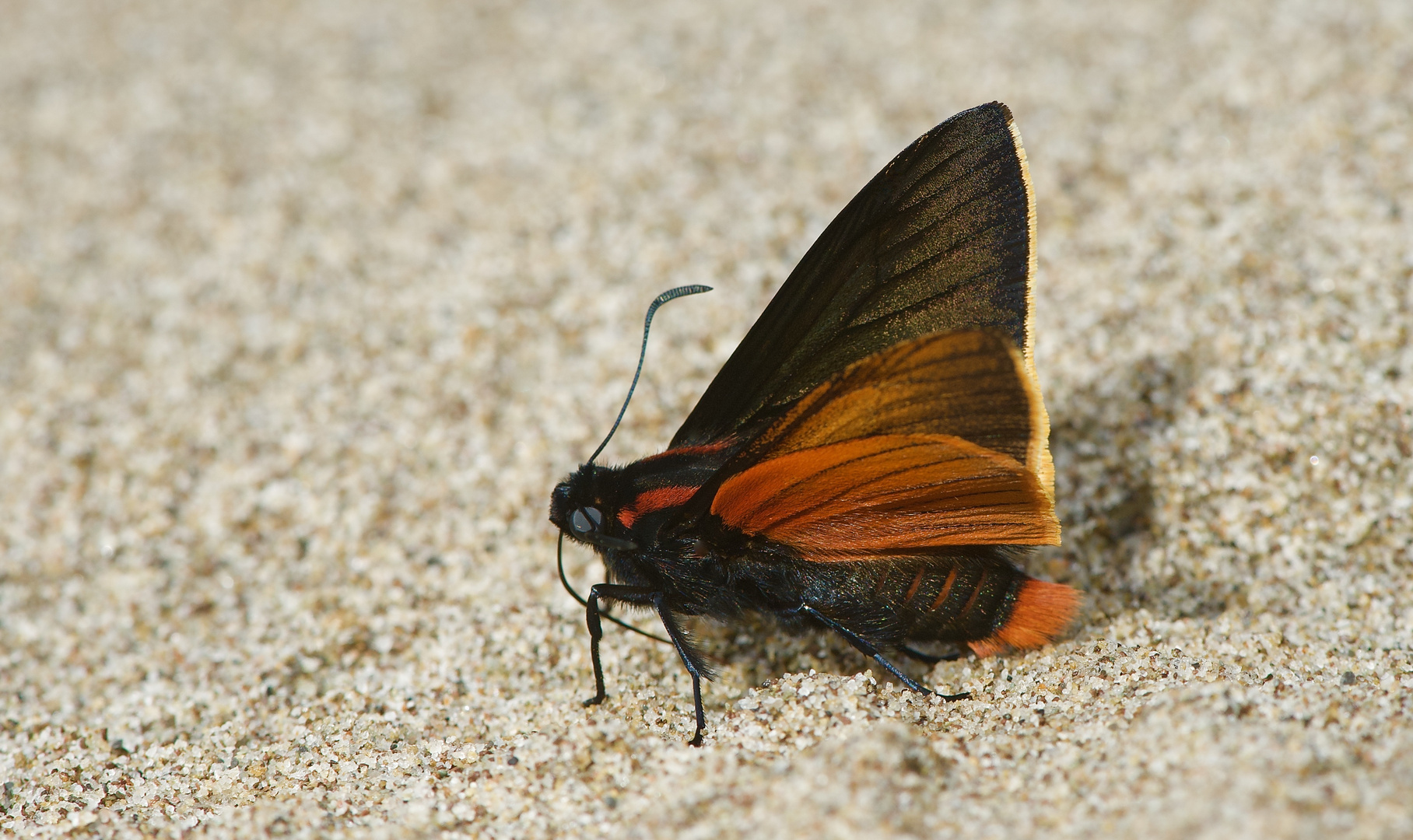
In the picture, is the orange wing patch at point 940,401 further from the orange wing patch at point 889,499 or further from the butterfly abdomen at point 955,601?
the butterfly abdomen at point 955,601

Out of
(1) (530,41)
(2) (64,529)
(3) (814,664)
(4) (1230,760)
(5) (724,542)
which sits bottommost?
(4) (1230,760)

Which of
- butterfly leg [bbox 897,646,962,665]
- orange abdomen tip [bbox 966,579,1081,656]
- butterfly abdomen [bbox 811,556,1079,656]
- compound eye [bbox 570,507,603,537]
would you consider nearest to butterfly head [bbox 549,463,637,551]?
compound eye [bbox 570,507,603,537]

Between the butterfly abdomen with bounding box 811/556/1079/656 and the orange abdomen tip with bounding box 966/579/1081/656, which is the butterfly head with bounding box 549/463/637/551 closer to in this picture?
the butterfly abdomen with bounding box 811/556/1079/656

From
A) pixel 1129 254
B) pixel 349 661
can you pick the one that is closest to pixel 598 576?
pixel 349 661

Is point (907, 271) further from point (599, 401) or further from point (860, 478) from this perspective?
point (599, 401)

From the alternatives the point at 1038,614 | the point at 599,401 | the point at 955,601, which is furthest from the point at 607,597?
the point at 599,401

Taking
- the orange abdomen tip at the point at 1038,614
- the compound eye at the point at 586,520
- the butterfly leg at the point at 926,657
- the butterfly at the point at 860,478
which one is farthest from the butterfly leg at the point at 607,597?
the orange abdomen tip at the point at 1038,614

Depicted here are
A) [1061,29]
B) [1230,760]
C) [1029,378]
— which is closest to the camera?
[1230,760]

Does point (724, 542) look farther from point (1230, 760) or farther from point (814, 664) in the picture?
point (1230, 760)
